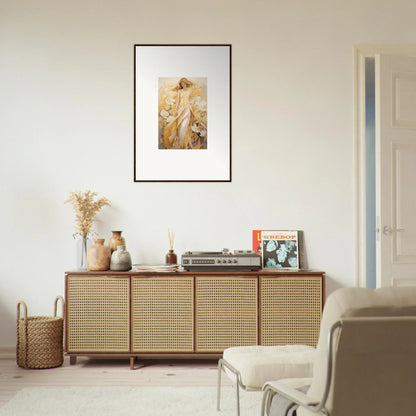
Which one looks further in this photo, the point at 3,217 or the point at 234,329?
the point at 3,217

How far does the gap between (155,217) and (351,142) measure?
1758 mm

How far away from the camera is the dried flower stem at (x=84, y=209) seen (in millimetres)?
4438

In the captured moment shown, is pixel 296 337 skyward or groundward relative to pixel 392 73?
groundward

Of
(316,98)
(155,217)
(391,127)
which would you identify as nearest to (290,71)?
(316,98)

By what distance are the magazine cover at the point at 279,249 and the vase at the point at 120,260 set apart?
106 cm

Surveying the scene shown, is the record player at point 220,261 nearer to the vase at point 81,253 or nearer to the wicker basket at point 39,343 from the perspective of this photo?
the vase at point 81,253

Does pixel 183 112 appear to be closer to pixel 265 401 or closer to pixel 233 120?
pixel 233 120

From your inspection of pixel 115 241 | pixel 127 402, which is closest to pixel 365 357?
pixel 127 402

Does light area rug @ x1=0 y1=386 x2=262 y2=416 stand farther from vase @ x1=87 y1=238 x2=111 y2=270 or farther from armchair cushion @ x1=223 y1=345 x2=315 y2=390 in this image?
vase @ x1=87 y1=238 x2=111 y2=270

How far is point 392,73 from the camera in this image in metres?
4.50

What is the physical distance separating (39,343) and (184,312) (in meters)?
1.11

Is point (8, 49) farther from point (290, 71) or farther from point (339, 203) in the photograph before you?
point (339, 203)

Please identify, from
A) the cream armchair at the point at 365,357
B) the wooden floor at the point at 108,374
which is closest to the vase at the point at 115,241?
the wooden floor at the point at 108,374

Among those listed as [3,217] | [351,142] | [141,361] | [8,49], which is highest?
[8,49]
